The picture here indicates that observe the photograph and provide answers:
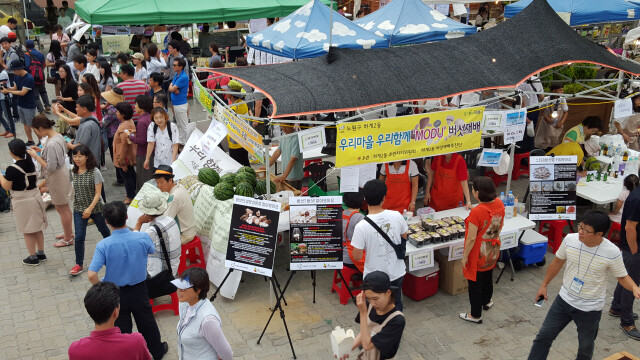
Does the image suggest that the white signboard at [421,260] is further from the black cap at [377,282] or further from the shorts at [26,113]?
the shorts at [26,113]

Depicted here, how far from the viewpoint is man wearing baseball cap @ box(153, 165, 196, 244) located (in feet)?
20.9

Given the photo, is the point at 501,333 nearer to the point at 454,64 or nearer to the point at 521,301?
the point at 521,301

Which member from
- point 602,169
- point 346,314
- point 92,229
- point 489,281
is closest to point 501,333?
point 489,281

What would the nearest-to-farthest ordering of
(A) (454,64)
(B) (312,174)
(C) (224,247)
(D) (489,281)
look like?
1. (D) (489,281)
2. (C) (224,247)
3. (A) (454,64)
4. (B) (312,174)

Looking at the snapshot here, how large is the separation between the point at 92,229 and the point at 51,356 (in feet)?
10.5

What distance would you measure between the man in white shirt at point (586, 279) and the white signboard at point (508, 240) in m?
1.76

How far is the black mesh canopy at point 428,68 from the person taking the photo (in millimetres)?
6305

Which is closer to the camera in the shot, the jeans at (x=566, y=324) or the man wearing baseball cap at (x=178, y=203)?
the jeans at (x=566, y=324)

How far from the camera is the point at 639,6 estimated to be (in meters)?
14.2

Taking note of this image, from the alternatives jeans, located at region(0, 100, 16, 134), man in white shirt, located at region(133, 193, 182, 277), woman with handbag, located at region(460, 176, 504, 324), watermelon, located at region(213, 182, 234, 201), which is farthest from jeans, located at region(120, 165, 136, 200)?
woman with handbag, located at region(460, 176, 504, 324)

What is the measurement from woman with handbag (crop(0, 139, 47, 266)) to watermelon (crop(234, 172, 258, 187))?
254cm

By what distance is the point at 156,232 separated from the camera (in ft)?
18.5

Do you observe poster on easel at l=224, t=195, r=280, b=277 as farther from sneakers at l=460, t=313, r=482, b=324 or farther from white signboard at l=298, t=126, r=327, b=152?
sneakers at l=460, t=313, r=482, b=324

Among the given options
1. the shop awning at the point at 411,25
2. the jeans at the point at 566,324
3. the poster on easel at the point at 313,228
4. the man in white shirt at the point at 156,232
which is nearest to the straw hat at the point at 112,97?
the man in white shirt at the point at 156,232
